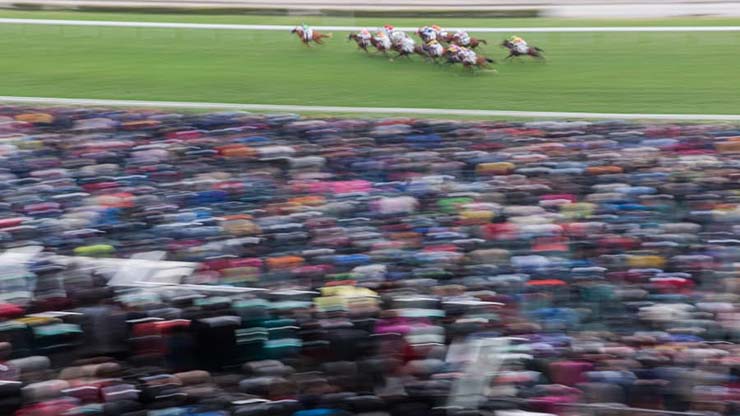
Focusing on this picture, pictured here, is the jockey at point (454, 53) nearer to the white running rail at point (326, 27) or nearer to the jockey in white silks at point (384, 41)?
the jockey in white silks at point (384, 41)

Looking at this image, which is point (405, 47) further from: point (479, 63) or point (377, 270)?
point (377, 270)

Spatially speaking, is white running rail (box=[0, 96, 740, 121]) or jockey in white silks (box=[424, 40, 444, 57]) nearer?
white running rail (box=[0, 96, 740, 121])

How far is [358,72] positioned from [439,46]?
48.3 inches

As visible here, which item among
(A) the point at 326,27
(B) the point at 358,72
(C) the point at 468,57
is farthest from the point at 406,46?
(A) the point at 326,27

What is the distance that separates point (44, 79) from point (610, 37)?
8.59m

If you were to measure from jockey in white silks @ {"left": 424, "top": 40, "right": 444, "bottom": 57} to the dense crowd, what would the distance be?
11.9ft

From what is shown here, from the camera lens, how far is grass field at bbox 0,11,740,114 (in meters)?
13.6

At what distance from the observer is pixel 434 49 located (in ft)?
47.9

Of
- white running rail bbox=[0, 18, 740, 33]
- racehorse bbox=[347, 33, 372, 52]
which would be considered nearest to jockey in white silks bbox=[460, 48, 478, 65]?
racehorse bbox=[347, 33, 372, 52]

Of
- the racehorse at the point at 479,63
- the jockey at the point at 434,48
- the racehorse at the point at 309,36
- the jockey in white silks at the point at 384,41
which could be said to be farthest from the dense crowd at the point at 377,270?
the racehorse at the point at 309,36

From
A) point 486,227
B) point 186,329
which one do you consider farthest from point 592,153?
point 186,329

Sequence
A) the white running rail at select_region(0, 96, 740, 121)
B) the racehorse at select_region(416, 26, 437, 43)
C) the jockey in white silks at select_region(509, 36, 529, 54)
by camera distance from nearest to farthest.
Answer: the white running rail at select_region(0, 96, 740, 121), the jockey in white silks at select_region(509, 36, 529, 54), the racehorse at select_region(416, 26, 437, 43)

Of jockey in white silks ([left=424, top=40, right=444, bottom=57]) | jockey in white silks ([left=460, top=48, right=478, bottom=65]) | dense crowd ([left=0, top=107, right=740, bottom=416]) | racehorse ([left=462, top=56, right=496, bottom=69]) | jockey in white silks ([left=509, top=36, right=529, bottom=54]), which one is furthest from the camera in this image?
jockey in white silks ([left=509, top=36, right=529, bottom=54])

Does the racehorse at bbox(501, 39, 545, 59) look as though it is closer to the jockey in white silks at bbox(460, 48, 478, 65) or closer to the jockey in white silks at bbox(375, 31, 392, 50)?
the jockey in white silks at bbox(460, 48, 478, 65)
